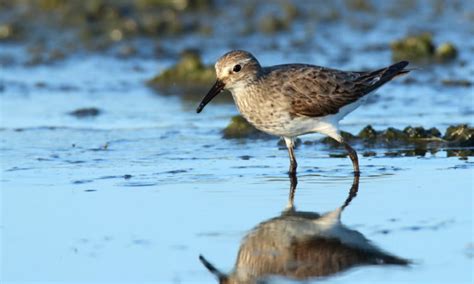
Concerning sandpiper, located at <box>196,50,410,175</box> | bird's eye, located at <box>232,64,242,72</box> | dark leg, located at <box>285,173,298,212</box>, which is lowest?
dark leg, located at <box>285,173,298,212</box>

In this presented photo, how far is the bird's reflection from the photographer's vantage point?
6746mm

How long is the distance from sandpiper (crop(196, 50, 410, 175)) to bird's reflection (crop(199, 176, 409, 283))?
159 cm

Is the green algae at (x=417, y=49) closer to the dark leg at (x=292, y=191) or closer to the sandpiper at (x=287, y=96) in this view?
the sandpiper at (x=287, y=96)

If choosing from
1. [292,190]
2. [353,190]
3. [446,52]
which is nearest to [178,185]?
[292,190]

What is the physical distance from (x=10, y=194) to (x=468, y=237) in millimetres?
3687

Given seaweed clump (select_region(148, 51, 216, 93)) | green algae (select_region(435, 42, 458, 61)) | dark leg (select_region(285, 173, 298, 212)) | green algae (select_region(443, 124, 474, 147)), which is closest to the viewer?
dark leg (select_region(285, 173, 298, 212))

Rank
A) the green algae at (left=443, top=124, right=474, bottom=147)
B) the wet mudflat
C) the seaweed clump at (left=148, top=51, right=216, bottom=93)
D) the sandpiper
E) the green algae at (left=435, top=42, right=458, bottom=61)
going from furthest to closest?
the green algae at (left=435, top=42, right=458, bottom=61)
the seaweed clump at (left=148, top=51, right=216, bottom=93)
the green algae at (left=443, top=124, right=474, bottom=147)
the sandpiper
the wet mudflat

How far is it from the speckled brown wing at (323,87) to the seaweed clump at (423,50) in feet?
15.3

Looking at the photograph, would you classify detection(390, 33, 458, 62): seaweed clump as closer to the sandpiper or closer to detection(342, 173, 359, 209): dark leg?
the sandpiper

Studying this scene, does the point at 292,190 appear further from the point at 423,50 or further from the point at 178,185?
the point at 423,50

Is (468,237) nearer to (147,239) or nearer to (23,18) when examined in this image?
(147,239)

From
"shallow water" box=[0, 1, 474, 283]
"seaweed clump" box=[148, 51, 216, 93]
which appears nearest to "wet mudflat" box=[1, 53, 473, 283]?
"shallow water" box=[0, 1, 474, 283]

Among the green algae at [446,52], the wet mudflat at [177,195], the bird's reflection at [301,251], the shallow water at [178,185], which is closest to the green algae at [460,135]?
the wet mudflat at [177,195]

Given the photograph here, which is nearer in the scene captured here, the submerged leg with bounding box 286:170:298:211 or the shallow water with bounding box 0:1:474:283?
the shallow water with bounding box 0:1:474:283
